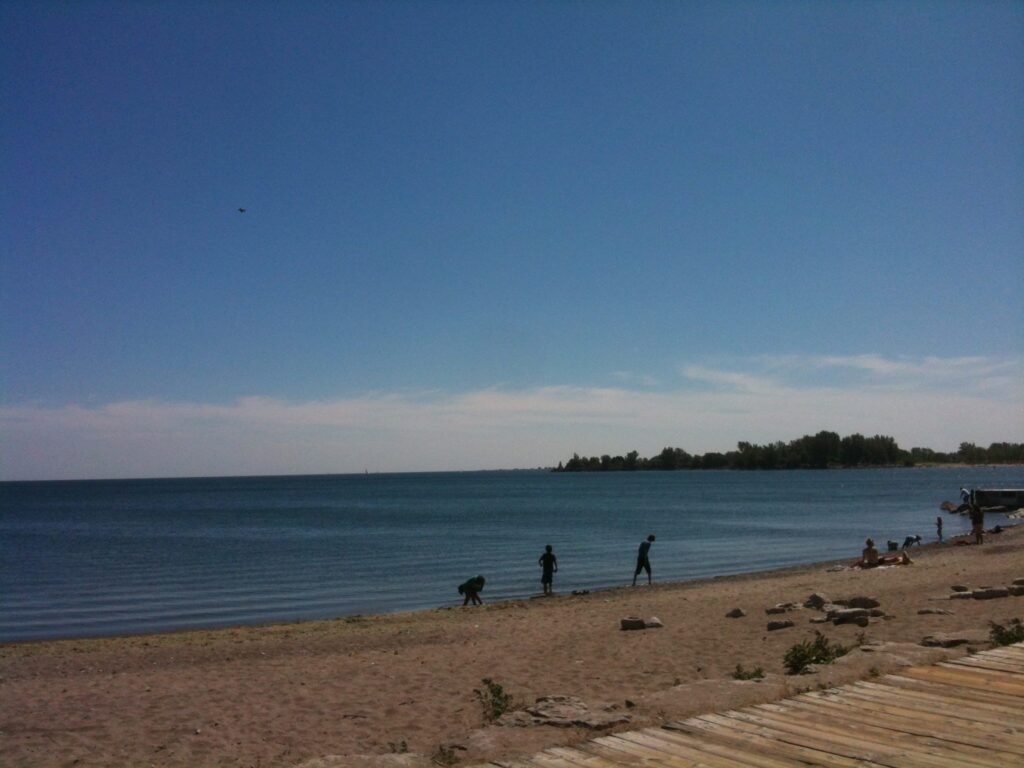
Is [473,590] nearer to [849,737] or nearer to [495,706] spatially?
[495,706]

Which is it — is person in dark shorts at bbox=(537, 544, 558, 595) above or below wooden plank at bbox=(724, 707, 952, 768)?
below

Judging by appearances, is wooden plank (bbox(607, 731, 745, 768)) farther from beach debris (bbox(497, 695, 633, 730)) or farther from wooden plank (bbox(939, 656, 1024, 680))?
wooden plank (bbox(939, 656, 1024, 680))

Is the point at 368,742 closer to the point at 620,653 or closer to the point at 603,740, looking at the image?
the point at 603,740

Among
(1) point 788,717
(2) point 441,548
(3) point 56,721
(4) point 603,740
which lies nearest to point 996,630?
(1) point 788,717

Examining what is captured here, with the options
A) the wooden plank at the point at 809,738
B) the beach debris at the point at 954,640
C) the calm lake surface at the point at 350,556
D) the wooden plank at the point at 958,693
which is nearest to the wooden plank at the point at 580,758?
the wooden plank at the point at 809,738

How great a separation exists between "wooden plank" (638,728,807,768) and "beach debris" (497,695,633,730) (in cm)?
106

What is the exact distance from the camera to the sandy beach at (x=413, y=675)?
7660 mm

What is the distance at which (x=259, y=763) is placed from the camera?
8.12 metres

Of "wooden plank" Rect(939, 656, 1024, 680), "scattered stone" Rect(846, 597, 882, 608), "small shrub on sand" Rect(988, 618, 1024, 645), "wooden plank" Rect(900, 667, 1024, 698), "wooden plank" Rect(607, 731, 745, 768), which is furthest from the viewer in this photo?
"scattered stone" Rect(846, 597, 882, 608)

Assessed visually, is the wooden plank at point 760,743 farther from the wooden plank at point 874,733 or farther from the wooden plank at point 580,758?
the wooden plank at point 580,758

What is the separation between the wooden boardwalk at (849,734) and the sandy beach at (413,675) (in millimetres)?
644

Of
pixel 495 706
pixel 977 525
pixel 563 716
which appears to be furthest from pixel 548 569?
pixel 977 525

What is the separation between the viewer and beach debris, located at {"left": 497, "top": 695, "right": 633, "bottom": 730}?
264 inches

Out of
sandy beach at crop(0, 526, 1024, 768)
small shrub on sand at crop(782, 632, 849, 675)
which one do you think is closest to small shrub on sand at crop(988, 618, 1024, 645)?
sandy beach at crop(0, 526, 1024, 768)
